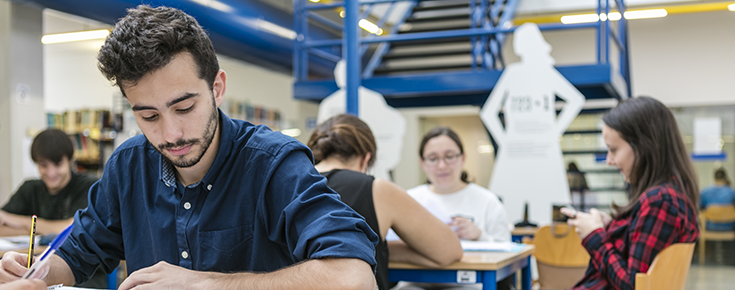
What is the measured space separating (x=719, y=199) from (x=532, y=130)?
5.35 metres

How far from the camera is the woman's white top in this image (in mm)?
3572

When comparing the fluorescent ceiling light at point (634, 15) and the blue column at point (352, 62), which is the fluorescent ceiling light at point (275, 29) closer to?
the blue column at point (352, 62)

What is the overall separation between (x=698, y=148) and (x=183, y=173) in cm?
913

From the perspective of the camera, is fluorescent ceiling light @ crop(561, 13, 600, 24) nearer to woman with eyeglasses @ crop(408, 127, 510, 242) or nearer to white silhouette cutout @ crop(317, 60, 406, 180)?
white silhouette cutout @ crop(317, 60, 406, 180)

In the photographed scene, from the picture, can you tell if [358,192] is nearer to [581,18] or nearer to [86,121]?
[86,121]

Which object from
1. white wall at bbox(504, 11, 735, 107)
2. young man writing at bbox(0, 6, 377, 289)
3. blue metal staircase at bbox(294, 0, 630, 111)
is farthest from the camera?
white wall at bbox(504, 11, 735, 107)

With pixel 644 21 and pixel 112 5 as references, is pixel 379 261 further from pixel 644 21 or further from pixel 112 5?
pixel 644 21

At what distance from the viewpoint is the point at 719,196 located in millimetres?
8641

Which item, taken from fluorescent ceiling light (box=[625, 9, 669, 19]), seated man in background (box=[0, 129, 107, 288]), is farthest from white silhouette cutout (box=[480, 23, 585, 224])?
fluorescent ceiling light (box=[625, 9, 669, 19])

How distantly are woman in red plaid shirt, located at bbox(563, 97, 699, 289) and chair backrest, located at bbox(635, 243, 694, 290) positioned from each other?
4 cm

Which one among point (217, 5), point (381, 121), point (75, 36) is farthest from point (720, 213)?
point (75, 36)

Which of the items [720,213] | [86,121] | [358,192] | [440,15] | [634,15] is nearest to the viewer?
[358,192]

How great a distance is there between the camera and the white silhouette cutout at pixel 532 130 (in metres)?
4.68

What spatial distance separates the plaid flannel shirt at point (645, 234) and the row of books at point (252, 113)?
289 inches
